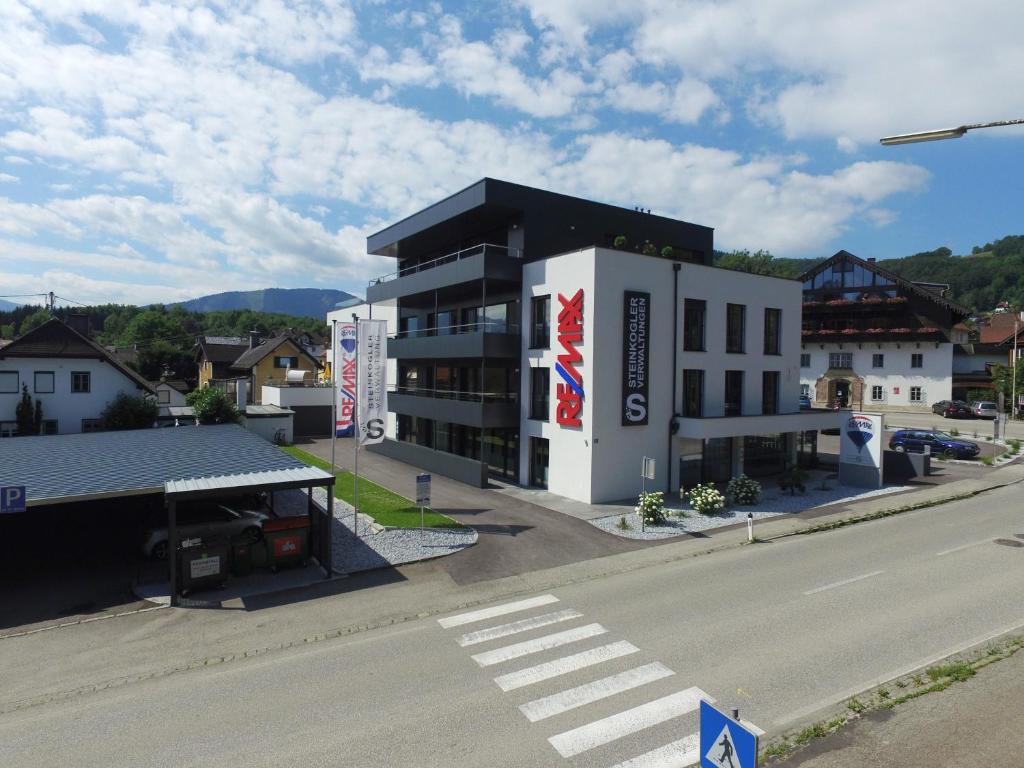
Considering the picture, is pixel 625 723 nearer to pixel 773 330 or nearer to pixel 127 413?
pixel 773 330

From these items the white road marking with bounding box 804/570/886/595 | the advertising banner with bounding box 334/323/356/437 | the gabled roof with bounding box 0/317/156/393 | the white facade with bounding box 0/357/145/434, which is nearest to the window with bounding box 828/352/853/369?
the white road marking with bounding box 804/570/886/595

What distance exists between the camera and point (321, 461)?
30.5 meters

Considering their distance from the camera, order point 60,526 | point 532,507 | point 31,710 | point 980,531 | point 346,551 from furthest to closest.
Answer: point 532,507
point 60,526
point 980,531
point 346,551
point 31,710

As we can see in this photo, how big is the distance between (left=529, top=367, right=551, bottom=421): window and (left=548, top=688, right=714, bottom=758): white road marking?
1549cm

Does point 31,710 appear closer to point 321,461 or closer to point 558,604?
point 558,604

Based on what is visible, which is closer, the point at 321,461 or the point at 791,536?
the point at 791,536

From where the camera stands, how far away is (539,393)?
24219mm

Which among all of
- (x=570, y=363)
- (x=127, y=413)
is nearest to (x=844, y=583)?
(x=570, y=363)

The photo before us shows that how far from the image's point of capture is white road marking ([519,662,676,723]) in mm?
8266

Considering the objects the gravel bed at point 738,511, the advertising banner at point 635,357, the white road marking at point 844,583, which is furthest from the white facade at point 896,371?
the white road marking at point 844,583

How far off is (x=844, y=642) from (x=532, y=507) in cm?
1191

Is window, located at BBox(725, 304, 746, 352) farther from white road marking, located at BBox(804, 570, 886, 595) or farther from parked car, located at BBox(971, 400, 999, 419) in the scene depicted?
parked car, located at BBox(971, 400, 999, 419)

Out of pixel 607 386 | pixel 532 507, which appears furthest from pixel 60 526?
pixel 607 386

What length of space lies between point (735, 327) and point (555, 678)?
797 inches
